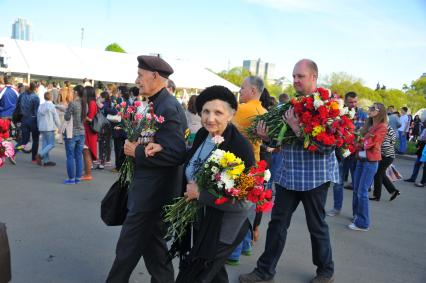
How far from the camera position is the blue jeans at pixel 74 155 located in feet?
25.0

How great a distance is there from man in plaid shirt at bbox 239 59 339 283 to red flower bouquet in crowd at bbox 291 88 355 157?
0.11 m

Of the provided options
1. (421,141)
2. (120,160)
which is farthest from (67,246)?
(421,141)

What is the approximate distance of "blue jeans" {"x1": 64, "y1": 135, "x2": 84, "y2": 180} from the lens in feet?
25.0

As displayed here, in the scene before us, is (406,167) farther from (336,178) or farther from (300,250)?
(336,178)

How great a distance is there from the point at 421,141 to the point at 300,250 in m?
7.86

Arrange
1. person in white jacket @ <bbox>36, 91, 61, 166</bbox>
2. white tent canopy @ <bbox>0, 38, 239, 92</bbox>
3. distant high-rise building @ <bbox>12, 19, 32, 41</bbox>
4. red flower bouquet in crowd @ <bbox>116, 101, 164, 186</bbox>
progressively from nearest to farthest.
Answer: red flower bouquet in crowd @ <bbox>116, 101, 164, 186</bbox>
person in white jacket @ <bbox>36, 91, 61, 166</bbox>
white tent canopy @ <bbox>0, 38, 239, 92</bbox>
distant high-rise building @ <bbox>12, 19, 32, 41</bbox>

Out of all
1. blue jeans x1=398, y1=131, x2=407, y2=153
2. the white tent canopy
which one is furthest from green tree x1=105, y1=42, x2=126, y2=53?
blue jeans x1=398, y1=131, x2=407, y2=153

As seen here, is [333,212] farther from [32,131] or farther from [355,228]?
[32,131]

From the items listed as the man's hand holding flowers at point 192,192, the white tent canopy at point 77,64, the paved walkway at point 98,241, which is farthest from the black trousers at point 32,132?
the white tent canopy at point 77,64

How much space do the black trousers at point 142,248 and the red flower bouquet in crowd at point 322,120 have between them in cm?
154

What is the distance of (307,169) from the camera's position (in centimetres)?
371

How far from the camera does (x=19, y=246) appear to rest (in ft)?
15.1

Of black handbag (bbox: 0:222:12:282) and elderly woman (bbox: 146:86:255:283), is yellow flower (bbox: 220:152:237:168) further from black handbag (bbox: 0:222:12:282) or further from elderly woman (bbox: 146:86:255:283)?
black handbag (bbox: 0:222:12:282)

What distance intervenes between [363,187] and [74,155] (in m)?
5.60
